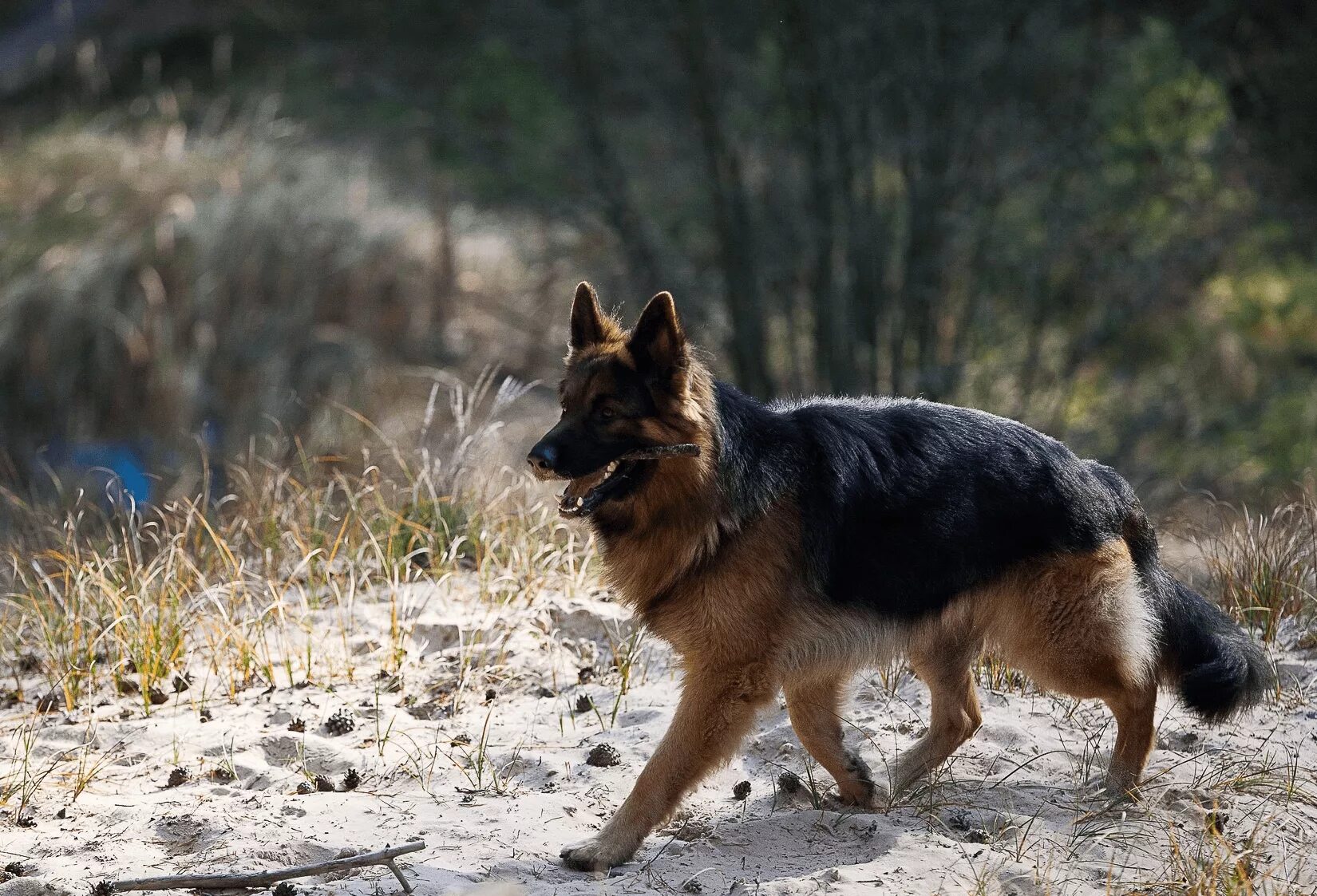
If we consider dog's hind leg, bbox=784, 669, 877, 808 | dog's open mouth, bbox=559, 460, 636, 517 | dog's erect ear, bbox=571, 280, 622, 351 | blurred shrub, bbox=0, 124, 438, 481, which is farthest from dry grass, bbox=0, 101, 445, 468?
dog's hind leg, bbox=784, 669, 877, 808

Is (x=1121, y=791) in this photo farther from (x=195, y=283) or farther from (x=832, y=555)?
(x=195, y=283)

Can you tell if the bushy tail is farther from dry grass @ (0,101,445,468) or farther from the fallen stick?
dry grass @ (0,101,445,468)

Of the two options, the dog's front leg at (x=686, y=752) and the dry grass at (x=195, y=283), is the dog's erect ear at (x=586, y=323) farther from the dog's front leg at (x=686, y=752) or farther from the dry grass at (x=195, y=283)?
the dry grass at (x=195, y=283)

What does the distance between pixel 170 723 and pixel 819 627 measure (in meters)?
2.30

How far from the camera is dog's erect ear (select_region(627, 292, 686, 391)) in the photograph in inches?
145

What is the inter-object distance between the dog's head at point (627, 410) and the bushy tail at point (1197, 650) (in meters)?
1.54

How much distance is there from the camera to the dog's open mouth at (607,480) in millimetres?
3746

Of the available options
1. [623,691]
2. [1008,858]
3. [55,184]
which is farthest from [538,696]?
[55,184]

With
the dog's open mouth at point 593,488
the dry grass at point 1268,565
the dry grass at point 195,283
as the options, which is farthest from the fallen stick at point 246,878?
the dry grass at point 195,283

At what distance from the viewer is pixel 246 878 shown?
10.7 feet

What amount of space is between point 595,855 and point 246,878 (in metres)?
0.93

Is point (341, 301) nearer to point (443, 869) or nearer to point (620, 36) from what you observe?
point (620, 36)

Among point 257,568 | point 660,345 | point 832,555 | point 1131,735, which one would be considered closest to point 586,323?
point 660,345

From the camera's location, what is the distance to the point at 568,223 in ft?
37.0
